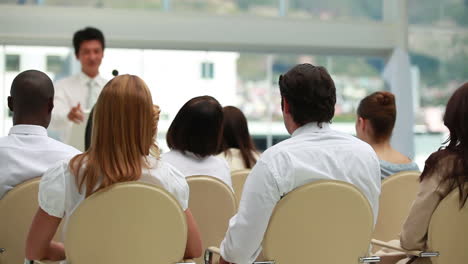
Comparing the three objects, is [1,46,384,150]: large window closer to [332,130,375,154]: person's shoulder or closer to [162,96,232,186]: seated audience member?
[162,96,232,186]: seated audience member

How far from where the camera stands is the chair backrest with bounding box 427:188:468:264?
3.08 m

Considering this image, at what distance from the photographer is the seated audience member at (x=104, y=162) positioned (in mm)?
2629

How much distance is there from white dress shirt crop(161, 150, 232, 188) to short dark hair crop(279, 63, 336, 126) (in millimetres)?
971

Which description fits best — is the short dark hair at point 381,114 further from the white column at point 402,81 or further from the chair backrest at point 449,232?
the white column at point 402,81

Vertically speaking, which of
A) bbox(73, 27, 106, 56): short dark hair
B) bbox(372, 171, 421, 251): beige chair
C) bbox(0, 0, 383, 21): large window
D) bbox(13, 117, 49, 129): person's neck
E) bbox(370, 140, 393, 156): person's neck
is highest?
bbox(0, 0, 383, 21): large window

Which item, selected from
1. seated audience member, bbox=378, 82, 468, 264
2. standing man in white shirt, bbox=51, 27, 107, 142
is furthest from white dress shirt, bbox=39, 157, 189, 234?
standing man in white shirt, bbox=51, 27, 107, 142

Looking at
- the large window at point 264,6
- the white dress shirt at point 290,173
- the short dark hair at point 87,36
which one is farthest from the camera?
the large window at point 264,6

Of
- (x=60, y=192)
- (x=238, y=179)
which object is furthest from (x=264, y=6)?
(x=60, y=192)

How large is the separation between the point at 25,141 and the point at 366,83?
25.0 feet

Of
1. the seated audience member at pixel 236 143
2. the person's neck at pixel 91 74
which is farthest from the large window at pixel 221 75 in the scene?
the seated audience member at pixel 236 143

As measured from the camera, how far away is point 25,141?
3197 millimetres

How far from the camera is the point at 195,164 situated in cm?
387

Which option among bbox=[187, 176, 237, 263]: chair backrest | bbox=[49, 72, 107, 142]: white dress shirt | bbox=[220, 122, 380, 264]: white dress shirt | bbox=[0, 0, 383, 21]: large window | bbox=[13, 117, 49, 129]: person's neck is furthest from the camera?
bbox=[0, 0, 383, 21]: large window

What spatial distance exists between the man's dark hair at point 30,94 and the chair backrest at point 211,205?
2.36ft
